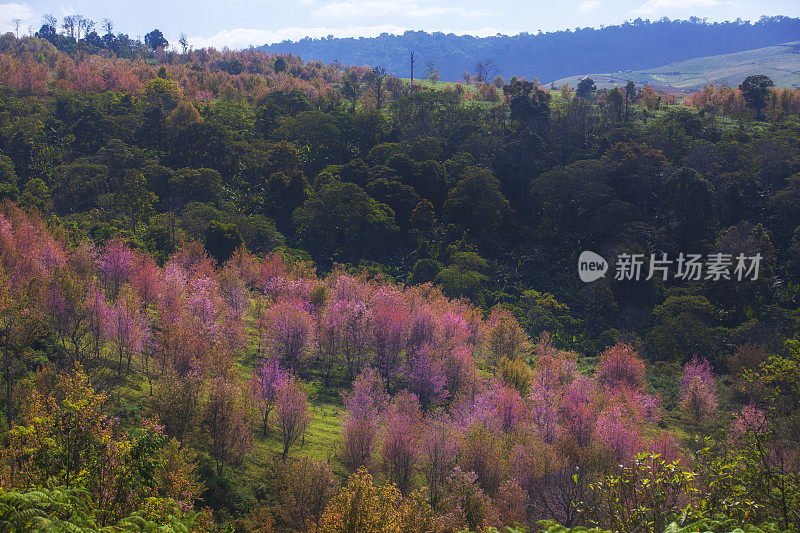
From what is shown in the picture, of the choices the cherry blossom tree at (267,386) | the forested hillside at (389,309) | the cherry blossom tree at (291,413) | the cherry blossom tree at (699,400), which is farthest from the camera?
the cherry blossom tree at (699,400)

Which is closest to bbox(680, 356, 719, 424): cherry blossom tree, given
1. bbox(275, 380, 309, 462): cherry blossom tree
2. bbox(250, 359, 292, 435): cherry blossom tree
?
bbox(275, 380, 309, 462): cherry blossom tree

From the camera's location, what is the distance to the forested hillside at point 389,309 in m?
16.9

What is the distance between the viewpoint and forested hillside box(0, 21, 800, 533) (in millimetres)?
16938

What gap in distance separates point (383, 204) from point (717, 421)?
166 feet

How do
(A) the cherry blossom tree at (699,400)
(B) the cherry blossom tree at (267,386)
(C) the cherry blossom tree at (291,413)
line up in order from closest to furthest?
1. (C) the cherry blossom tree at (291,413)
2. (B) the cherry blossom tree at (267,386)
3. (A) the cherry blossom tree at (699,400)

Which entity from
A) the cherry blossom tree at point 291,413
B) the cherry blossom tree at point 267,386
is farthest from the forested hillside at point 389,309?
the cherry blossom tree at point 267,386

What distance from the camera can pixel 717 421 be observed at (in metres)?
45.2

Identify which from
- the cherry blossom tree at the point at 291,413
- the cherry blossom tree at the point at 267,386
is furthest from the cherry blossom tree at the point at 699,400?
the cherry blossom tree at the point at 267,386

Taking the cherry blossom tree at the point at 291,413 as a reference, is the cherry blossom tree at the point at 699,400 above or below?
below

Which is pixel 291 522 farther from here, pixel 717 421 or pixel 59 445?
pixel 717 421

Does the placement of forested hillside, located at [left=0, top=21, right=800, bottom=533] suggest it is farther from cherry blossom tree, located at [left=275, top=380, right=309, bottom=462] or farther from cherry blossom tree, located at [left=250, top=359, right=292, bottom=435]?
cherry blossom tree, located at [left=250, top=359, right=292, bottom=435]

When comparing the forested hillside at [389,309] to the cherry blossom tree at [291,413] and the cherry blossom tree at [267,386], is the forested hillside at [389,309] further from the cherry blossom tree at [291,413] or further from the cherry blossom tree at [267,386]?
the cherry blossom tree at [267,386]

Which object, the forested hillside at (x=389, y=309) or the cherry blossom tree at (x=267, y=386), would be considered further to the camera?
the cherry blossom tree at (x=267, y=386)

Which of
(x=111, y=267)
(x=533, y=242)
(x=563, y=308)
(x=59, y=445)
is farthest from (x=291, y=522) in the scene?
(x=533, y=242)
